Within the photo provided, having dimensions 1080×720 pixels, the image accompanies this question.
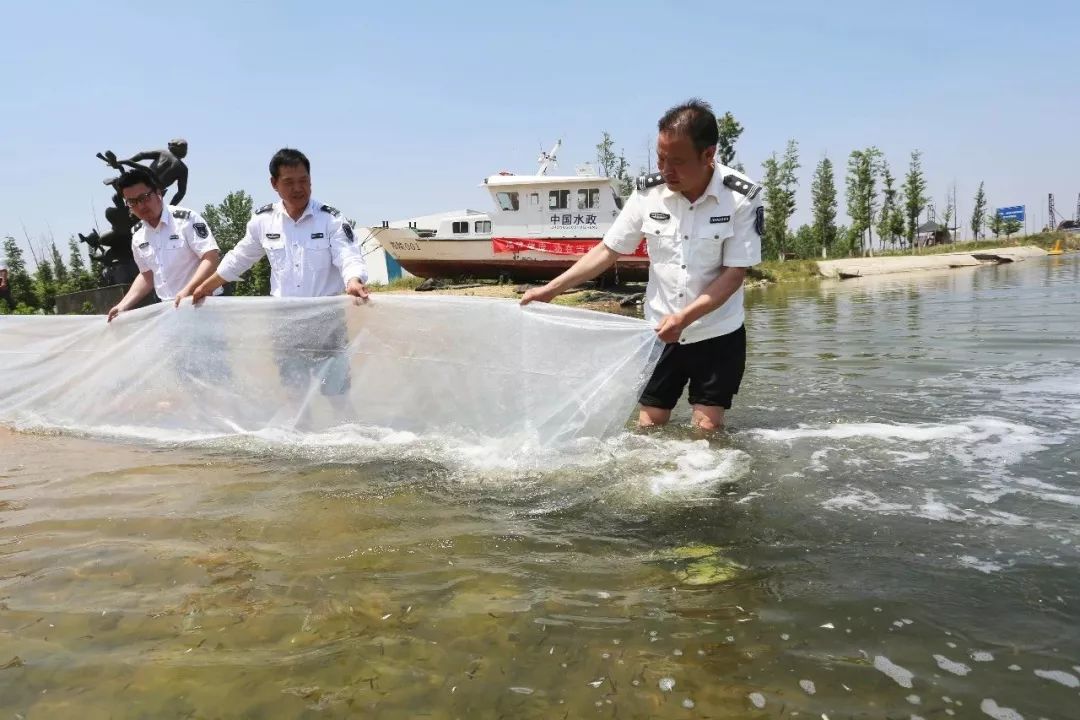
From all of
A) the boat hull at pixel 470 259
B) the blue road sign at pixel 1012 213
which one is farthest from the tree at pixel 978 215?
the boat hull at pixel 470 259

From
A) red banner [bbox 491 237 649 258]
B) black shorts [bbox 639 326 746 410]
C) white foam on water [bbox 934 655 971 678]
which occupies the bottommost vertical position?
white foam on water [bbox 934 655 971 678]

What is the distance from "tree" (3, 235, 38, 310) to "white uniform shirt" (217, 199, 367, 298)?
52.1ft

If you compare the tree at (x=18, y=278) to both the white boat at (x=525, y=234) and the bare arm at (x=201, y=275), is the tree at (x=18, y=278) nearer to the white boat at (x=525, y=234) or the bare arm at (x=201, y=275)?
the white boat at (x=525, y=234)

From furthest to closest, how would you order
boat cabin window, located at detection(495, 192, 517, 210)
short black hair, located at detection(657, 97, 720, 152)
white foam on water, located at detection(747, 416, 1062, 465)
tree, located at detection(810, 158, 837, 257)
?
tree, located at detection(810, 158, 837, 257) → boat cabin window, located at detection(495, 192, 517, 210) → white foam on water, located at detection(747, 416, 1062, 465) → short black hair, located at detection(657, 97, 720, 152)

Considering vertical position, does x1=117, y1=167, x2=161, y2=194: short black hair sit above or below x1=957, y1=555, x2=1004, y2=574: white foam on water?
above

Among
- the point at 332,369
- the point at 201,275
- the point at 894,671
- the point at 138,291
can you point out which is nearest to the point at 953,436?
the point at 894,671

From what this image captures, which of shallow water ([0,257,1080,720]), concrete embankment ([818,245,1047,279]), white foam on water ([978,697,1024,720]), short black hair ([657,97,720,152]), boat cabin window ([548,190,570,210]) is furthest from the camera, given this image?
concrete embankment ([818,245,1047,279])

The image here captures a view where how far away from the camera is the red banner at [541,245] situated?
786 inches

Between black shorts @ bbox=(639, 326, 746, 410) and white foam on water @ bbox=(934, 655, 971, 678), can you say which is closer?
white foam on water @ bbox=(934, 655, 971, 678)

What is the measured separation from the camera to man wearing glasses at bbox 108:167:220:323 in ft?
13.6

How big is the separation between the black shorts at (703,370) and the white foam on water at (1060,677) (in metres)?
1.81

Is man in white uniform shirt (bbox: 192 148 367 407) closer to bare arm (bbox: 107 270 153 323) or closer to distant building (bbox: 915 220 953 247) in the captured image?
bare arm (bbox: 107 270 153 323)

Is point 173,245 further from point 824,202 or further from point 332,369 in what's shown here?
point 824,202

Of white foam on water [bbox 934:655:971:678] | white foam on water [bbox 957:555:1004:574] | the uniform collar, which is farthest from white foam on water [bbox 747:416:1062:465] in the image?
the uniform collar
